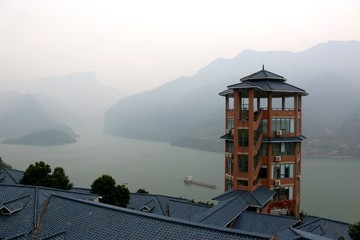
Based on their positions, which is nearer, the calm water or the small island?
the calm water

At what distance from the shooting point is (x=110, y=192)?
15719 mm

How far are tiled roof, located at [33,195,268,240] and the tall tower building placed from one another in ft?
28.1

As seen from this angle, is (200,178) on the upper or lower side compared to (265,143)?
lower

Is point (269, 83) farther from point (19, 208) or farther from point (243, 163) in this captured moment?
point (19, 208)

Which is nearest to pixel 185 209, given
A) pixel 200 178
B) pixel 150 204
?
pixel 150 204

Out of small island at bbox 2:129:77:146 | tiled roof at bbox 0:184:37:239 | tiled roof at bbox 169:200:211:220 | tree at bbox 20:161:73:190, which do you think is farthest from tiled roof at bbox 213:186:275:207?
small island at bbox 2:129:77:146

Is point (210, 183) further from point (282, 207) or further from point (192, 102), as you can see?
point (192, 102)

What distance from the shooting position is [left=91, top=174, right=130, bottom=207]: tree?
15.6m

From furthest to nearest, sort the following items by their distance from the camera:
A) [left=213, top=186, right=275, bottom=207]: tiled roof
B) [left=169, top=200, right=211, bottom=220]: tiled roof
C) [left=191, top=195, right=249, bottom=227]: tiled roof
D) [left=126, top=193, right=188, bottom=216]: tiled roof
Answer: [left=126, top=193, right=188, bottom=216]: tiled roof, [left=169, top=200, right=211, bottom=220]: tiled roof, [left=213, top=186, right=275, bottom=207]: tiled roof, [left=191, top=195, right=249, bottom=227]: tiled roof

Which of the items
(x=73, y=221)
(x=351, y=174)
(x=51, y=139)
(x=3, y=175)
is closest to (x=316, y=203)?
(x=351, y=174)

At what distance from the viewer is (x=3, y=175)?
1869cm

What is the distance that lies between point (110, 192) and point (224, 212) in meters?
5.78

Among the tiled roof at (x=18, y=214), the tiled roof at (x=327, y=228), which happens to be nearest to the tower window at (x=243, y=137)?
the tiled roof at (x=327, y=228)

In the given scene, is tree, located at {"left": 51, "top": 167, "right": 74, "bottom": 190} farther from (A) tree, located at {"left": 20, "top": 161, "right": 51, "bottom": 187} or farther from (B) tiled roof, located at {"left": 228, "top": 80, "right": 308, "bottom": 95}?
(B) tiled roof, located at {"left": 228, "top": 80, "right": 308, "bottom": 95}
